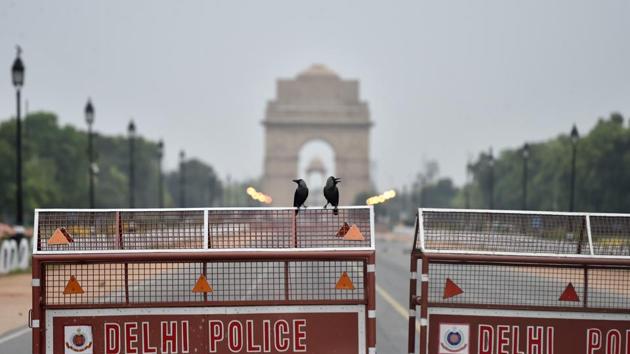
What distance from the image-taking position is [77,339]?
9.51m

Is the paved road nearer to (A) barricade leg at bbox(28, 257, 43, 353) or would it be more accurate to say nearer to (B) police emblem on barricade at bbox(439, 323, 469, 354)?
(B) police emblem on barricade at bbox(439, 323, 469, 354)

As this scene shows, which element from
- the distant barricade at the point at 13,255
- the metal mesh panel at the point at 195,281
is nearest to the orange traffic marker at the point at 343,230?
the metal mesh panel at the point at 195,281

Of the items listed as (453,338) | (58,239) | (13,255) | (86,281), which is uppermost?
(58,239)

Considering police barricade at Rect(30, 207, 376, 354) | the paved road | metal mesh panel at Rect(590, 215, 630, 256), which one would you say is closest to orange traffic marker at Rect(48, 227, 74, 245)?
police barricade at Rect(30, 207, 376, 354)

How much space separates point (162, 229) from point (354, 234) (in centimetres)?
162

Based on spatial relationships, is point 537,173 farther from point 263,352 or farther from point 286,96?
point 263,352

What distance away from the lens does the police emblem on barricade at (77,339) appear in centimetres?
951

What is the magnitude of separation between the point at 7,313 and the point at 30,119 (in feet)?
258

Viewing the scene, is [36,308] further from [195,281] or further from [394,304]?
[394,304]

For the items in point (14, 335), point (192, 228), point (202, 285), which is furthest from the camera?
point (14, 335)

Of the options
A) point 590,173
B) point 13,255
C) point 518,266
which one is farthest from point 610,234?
point 590,173

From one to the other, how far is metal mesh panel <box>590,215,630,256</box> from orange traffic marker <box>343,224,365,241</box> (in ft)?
6.82

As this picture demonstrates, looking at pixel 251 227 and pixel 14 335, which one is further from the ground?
pixel 251 227

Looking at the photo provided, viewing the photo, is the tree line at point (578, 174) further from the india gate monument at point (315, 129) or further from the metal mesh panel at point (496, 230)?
the metal mesh panel at point (496, 230)
